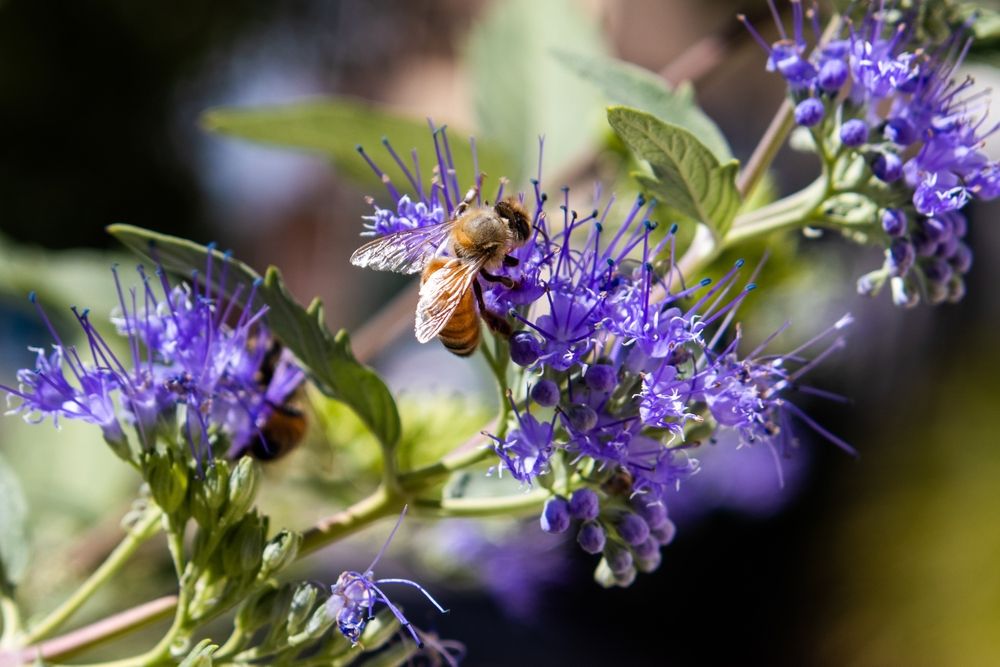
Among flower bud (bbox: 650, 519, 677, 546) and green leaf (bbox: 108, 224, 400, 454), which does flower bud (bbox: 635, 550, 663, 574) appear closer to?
flower bud (bbox: 650, 519, 677, 546)

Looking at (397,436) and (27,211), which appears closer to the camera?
(397,436)

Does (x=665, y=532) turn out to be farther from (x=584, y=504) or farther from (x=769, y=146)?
(x=769, y=146)

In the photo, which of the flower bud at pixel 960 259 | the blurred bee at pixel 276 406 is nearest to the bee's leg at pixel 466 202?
the blurred bee at pixel 276 406

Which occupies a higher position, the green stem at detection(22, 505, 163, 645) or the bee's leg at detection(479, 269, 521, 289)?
the bee's leg at detection(479, 269, 521, 289)

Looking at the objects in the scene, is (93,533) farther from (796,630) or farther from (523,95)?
(796,630)

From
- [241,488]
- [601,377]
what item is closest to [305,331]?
[241,488]

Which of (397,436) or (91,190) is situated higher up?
(397,436)

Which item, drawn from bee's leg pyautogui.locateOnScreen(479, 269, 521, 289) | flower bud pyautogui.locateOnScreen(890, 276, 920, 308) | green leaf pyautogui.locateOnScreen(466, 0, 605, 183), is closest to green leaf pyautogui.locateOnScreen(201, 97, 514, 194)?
green leaf pyautogui.locateOnScreen(466, 0, 605, 183)

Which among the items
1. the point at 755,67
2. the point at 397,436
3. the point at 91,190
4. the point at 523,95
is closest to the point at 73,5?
the point at 91,190
